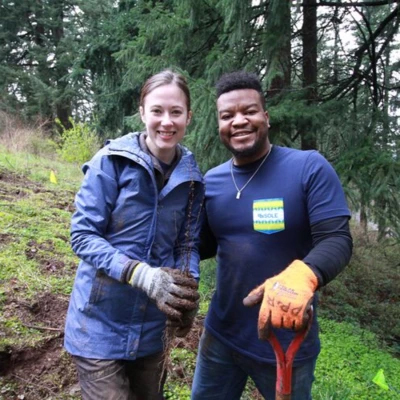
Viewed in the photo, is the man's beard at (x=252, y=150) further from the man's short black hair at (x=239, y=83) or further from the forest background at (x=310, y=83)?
the forest background at (x=310, y=83)

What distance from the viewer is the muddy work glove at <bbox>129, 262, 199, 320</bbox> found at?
5.28 ft

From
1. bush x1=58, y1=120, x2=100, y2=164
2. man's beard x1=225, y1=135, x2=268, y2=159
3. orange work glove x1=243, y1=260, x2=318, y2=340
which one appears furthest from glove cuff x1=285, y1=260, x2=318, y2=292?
bush x1=58, y1=120, x2=100, y2=164

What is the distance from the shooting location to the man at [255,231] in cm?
181

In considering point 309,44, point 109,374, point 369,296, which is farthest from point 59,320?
point 369,296

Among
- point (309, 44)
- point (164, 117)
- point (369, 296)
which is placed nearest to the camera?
point (164, 117)

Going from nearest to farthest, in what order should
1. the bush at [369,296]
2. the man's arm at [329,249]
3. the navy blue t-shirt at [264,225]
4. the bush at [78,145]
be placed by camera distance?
the man's arm at [329,249], the navy blue t-shirt at [264,225], the bush at [369,296], the bush at [78,145]

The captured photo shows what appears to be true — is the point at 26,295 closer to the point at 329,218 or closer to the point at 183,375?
the point at 183,375

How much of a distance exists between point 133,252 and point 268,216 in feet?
2.29

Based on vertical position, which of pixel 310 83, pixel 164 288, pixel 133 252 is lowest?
pixel 164 288

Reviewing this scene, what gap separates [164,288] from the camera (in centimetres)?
162

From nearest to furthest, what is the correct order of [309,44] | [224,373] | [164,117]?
[164,117], [224,373], [309,44]

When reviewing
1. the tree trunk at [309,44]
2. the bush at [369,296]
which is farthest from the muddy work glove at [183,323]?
the tree trunk at [309,44]

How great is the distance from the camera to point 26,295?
351cm

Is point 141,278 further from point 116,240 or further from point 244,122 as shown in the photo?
point 244,122
